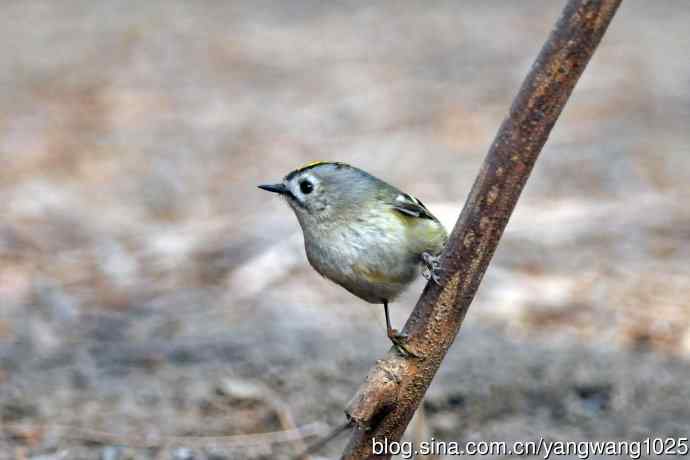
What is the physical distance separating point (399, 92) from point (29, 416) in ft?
19.2

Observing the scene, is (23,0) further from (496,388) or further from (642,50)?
(496,388)

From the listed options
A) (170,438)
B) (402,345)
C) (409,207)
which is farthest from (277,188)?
(170,438)

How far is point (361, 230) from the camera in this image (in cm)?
366

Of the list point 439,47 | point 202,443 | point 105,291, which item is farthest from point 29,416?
point 439,47

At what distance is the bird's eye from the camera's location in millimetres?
3870

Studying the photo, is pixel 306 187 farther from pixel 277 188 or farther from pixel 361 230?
pixel 361 230

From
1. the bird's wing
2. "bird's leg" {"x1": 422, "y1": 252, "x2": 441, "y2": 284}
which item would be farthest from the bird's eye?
"bird's leg" {"x1": 422, "y1": 252, "x2": 441, "y2": 284}

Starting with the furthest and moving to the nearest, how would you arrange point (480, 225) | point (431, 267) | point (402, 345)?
point (431, 267) < point (402, 345) < point (480, 225)

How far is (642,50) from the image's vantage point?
1065 centimetres

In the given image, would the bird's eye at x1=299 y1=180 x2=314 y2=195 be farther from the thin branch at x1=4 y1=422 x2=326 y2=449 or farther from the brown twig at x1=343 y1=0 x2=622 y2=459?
the thin branch at x1=4 y1=422 x2=326 y2=449

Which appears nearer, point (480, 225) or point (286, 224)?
point (480, 225)

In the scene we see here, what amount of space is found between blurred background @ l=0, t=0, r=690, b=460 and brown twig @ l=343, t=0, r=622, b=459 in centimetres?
130

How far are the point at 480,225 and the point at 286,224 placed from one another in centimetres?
413

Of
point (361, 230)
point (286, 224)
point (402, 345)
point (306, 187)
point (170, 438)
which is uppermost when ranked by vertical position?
point (306, 187)
